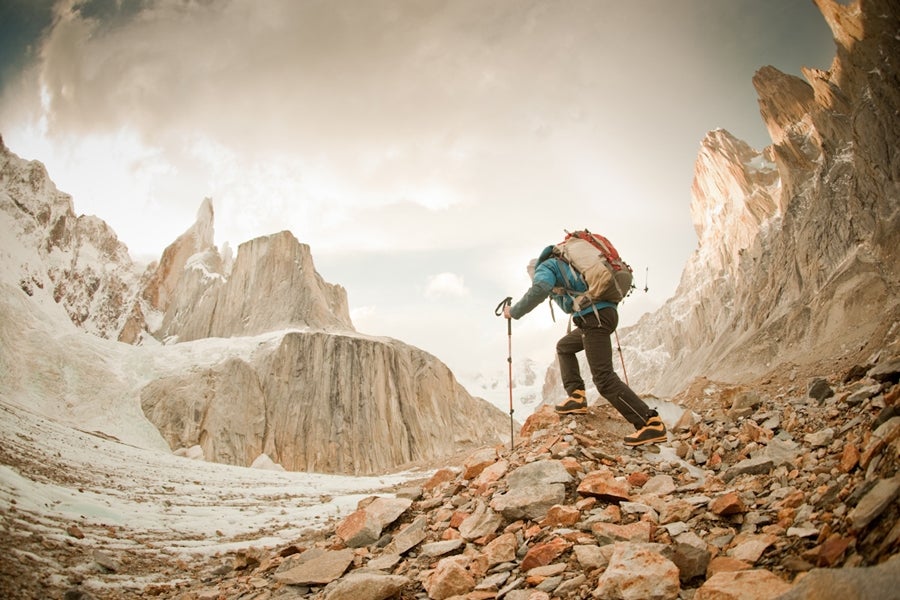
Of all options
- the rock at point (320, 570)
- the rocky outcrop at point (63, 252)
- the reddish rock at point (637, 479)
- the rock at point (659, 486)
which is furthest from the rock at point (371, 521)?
the rocky outcrop at point (63, 252)

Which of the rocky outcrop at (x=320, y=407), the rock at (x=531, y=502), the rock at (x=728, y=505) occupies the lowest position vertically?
the rock at (x=728, y=505)

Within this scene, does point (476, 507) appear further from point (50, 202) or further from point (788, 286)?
point (50, 202)

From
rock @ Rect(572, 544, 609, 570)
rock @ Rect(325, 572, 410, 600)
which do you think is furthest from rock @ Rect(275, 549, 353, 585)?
rock @ Rect(572, 544, 609, 570)

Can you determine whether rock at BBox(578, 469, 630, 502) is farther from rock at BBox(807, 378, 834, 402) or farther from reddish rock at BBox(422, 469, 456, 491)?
rock at BBox(807, 378, 834, 402)

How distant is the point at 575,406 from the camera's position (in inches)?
275

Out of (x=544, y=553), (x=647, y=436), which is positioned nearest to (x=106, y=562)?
(x=544, y=553)

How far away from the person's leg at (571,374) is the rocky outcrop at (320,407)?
125 ft

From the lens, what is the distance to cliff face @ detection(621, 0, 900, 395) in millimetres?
38250

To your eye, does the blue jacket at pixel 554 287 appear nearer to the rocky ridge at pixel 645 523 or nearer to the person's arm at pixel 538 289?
the person's arm at pixel 538 289

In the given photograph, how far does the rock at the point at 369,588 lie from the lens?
3352mm

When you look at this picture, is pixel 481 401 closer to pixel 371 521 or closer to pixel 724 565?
pixel 371 521

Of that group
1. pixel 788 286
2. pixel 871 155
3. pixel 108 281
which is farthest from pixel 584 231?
pixel 108 281

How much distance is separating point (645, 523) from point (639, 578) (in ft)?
2.87

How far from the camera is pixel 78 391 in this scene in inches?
1384
